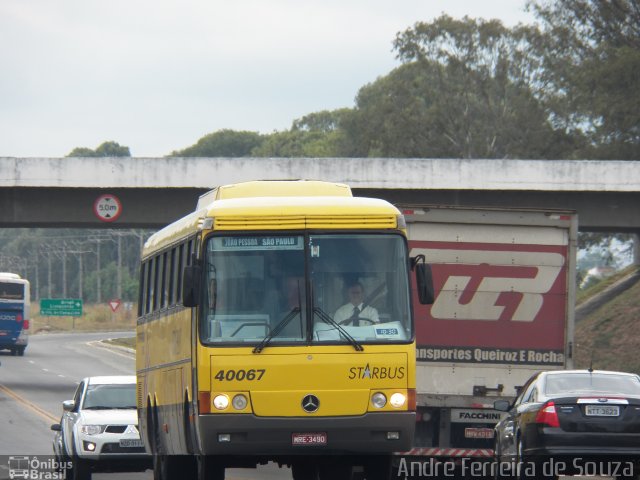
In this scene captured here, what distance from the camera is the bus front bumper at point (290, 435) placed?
1307 cm

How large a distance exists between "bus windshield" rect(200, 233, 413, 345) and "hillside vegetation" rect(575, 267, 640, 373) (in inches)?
1083

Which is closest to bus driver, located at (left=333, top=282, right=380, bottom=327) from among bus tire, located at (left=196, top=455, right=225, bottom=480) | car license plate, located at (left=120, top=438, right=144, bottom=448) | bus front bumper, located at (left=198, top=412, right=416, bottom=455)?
bus front bumper, located at (left=198, top=412, right=416, bottom=455)

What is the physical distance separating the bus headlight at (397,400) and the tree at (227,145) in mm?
135787

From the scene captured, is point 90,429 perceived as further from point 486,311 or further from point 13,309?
point 13,309

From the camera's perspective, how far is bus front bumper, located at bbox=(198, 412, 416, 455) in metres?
13.1

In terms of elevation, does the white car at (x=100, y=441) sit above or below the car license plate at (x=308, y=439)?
below

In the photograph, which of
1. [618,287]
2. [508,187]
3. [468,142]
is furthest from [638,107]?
[508,187]

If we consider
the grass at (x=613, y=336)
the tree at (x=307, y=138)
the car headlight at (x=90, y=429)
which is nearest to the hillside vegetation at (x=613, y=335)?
the grass at (x=613, y=336)

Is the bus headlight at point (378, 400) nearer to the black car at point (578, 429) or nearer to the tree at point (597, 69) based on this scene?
the black car at point (578, 429)

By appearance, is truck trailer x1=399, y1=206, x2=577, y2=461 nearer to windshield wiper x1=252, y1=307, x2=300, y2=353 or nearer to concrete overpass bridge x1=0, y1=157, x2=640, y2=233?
windshield wiper x1=252, y1=307, x2=300, y2=353

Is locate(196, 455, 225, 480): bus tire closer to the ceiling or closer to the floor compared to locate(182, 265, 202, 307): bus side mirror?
closer to the floor

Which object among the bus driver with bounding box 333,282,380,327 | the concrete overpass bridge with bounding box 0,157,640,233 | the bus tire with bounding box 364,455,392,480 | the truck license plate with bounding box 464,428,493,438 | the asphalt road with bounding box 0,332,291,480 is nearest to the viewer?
the bus driver with bounding box 333,282,380,327

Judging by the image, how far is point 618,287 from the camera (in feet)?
177

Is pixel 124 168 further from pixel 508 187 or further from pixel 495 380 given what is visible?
pixel 495 380
